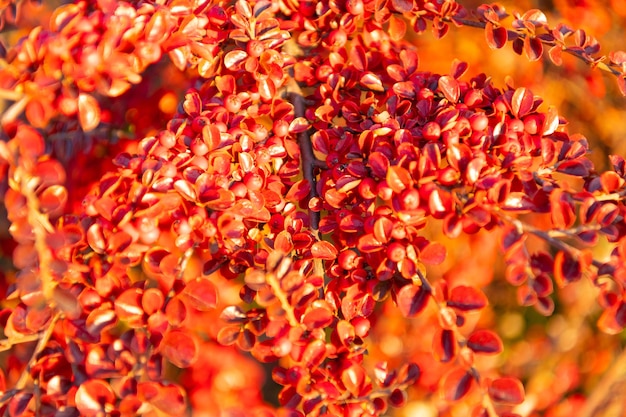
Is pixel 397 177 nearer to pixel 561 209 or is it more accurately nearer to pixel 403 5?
pixel 561 209

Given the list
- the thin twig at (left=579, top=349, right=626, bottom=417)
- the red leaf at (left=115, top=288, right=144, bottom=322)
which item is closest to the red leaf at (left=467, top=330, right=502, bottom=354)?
the red leaf at (left=115, top=288, right=144, bottom=322)

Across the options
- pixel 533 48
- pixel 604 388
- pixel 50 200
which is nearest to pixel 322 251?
pixel 50 200

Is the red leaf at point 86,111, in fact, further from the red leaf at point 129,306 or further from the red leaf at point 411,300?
the red leaf at point 411,300

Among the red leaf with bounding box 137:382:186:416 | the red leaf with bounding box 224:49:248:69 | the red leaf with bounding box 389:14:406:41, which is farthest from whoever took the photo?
the red leaf with bounding box 389:14:406:41

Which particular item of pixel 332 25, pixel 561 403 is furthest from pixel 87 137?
pixel 561 403

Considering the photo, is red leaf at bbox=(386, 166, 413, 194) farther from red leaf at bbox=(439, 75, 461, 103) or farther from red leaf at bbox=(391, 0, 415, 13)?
red leaf at bbox=(391, 0, 415, 13)

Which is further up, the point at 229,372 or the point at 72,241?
the point at 72,241

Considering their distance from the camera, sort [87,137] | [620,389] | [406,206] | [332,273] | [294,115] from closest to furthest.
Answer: [406,206] < [332,273] < [294,115] < [87,137] < [620,389]

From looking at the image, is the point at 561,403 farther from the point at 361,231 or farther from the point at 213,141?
the point at 213,141
